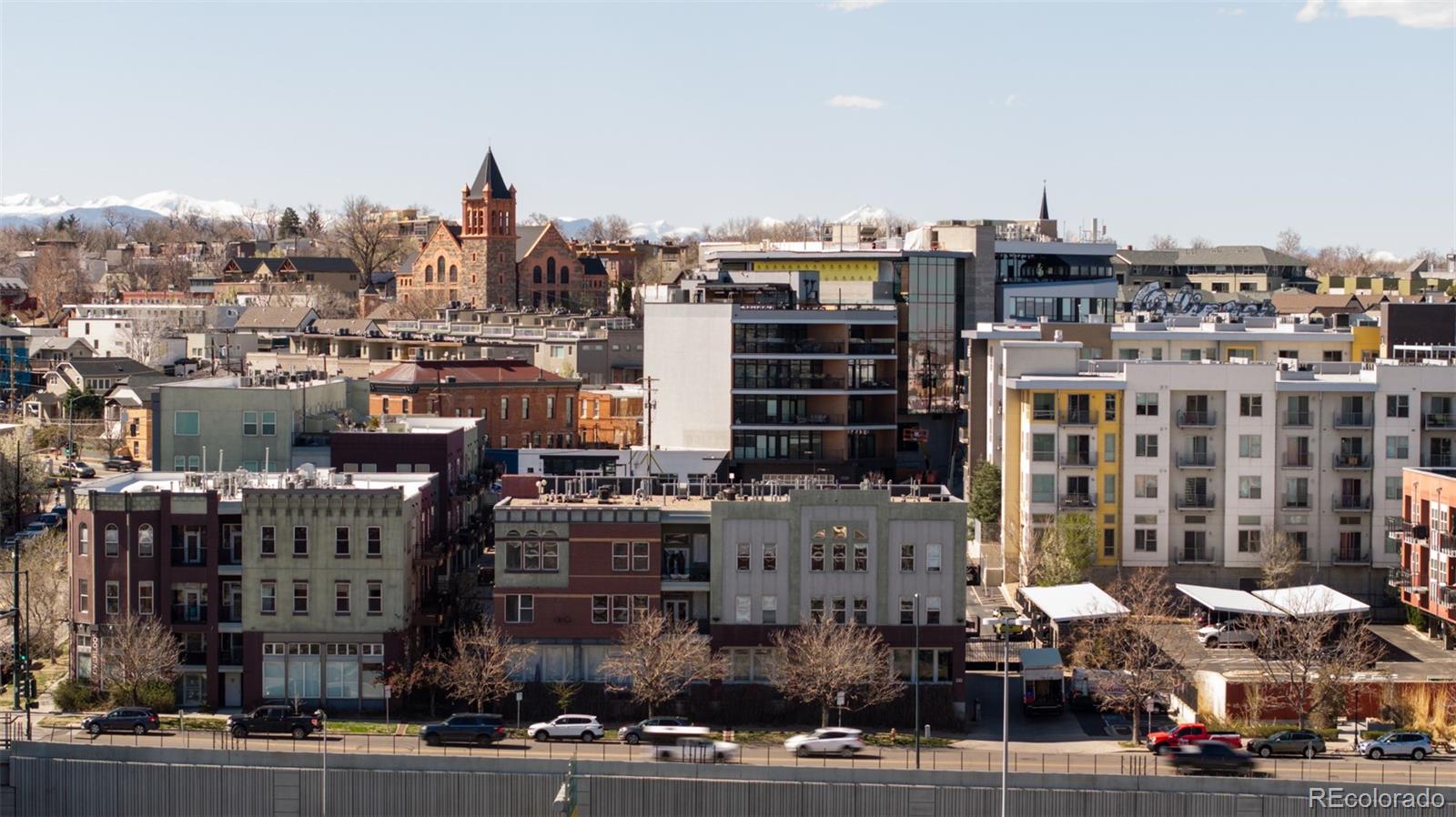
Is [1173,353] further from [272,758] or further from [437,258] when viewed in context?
[437,258]

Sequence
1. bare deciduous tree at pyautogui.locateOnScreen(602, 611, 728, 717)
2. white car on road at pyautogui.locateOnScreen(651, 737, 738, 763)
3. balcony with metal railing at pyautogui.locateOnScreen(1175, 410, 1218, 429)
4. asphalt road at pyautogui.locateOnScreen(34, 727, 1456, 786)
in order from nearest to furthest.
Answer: asphalt road at pyautogui.locateOnScreen(34, 727, 1456, 786), white car on road at pyautogui.locateOnScreen(651, 737, 738, 763), bare deciduous tree at pyautogui.locateOnScreen(602, 611, 728, 717), balcony with metal railing at pyautogui.locateOnScreen(1175, 410, 1218, 429)

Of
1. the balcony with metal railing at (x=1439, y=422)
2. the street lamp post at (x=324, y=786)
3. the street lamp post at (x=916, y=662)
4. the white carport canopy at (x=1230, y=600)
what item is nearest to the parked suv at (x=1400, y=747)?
the white carport canopy at (x=1230, y=600)

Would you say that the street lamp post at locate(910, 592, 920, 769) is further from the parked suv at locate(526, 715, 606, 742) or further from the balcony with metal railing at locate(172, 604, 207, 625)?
the balcony with metal railing at locate(172, 604, 207, 625)

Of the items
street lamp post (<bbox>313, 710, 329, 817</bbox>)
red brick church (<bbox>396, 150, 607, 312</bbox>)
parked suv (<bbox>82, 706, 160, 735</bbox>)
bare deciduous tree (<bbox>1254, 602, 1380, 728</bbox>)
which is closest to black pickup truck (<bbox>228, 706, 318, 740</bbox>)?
parked suv (<bbox>82, 706, 160, 735</bbox>)

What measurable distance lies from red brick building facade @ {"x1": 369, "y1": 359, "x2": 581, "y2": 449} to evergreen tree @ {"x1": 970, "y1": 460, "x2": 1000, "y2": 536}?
25.7 m

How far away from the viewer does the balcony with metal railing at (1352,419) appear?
251 ft

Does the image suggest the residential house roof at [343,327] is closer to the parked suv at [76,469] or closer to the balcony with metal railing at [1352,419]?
the parked suv at [76,469]

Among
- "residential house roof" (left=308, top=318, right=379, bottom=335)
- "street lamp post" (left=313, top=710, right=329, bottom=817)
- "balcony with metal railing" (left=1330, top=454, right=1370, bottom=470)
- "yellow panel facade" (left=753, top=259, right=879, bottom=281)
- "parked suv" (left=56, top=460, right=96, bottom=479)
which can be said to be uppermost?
"yellow panel facade" (left=753, top=259, right=879, bottom=281)

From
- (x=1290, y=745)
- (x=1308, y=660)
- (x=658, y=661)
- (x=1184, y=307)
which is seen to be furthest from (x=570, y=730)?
(x=1184, y=307)

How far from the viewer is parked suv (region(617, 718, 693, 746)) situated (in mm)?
56594

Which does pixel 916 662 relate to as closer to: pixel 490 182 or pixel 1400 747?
pixel 1400 747

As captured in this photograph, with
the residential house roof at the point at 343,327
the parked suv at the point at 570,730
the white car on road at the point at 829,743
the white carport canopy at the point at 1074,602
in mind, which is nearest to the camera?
the white car on road at the point at 829,743

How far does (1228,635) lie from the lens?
6875 centimetres

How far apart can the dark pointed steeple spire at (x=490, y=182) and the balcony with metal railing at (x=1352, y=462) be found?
116 meters
